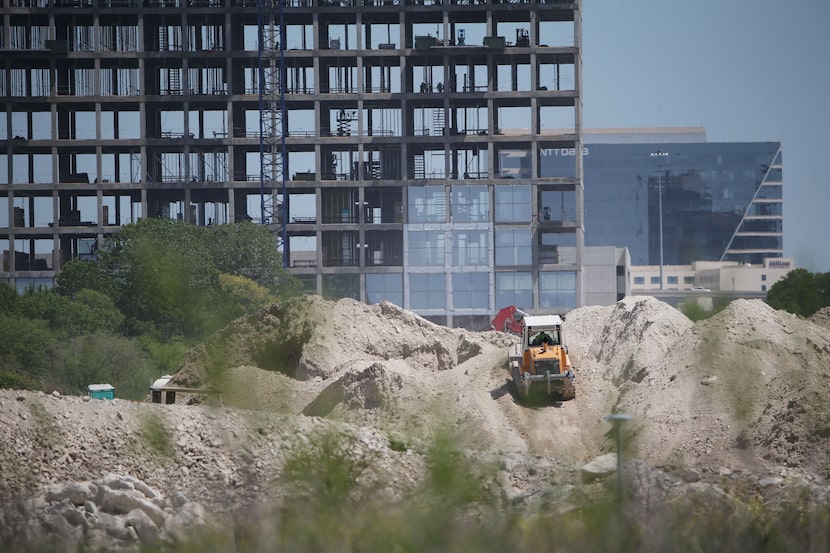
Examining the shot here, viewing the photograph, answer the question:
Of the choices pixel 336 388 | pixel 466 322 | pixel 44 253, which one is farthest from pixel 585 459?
pixel 44 253

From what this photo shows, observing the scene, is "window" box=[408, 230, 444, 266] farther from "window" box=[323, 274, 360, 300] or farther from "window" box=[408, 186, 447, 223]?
"window" box=[323, 274, 360, 300]

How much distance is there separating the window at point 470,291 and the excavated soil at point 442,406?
42020 millimetres

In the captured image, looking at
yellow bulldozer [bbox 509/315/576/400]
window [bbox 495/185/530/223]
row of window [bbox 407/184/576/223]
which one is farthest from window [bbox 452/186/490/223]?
yellow bulldozer [bbox 509/315/576/400]

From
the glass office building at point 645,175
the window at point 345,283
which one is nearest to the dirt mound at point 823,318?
the window at point 345,283

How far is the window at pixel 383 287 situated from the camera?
89.6 m

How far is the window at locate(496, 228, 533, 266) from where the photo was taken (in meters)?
89.8

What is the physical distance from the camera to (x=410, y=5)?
93.3 metres

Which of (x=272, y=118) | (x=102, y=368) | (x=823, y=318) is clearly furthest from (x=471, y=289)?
(x=823, y=318)

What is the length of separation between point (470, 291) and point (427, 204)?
7.85 metres

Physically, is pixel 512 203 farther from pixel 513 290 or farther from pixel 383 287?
pixel 383 287

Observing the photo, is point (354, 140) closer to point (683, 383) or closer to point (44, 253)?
point (44, 253)

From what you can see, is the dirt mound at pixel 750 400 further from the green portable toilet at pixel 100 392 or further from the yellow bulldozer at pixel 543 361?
the green portable toilet at pixel 100 392

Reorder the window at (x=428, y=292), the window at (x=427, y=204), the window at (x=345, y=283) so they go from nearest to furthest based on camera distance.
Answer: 1. the window at (x=345, y=283)
2. the window at (x=428, y=292)
3. the window at (x=427, y=204)

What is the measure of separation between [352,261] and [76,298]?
3355 centimetres
